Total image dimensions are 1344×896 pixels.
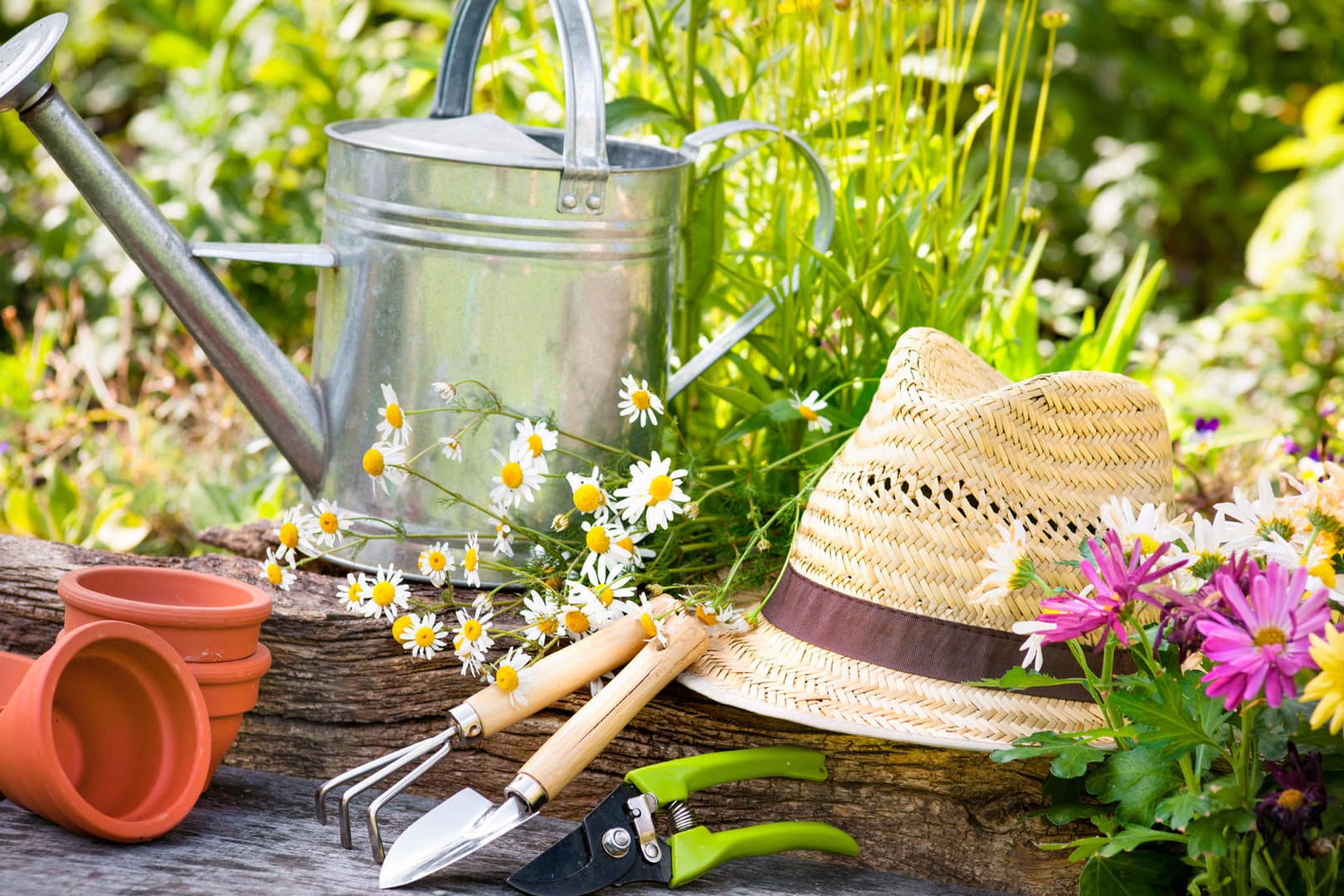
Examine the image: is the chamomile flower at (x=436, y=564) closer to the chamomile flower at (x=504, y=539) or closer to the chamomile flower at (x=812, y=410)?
the chamomile flower at (x=504, y=539)

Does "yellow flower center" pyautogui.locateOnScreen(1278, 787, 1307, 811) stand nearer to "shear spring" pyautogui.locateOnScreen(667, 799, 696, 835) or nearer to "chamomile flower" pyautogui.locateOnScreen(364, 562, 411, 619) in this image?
"shear spring" pyautogui.locateOnScreen(667, 799, 696, 835)

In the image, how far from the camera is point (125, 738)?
1049 millimetres

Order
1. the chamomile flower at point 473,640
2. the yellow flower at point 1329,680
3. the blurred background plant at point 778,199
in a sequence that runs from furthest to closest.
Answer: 1. the blurred background plant at point 778,199
2. the chamomile flower at point 473,640
3. the yellow flower at point 1329,680

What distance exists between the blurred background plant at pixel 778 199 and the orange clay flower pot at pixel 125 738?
578mm

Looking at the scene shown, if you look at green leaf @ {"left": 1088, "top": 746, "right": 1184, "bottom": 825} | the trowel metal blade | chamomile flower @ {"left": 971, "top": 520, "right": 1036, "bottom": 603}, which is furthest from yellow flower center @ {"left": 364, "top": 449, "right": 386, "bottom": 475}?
green leaf @ {"left": 1088, "top": 746, "right": 1184, "bottom": 825}

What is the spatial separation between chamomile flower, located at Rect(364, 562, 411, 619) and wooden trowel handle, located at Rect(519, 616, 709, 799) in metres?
0.19

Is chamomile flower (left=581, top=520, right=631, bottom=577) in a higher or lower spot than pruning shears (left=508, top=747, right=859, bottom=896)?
higher

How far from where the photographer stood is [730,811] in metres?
1.20

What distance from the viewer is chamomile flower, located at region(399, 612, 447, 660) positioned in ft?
3.65

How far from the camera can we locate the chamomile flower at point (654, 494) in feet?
3.71

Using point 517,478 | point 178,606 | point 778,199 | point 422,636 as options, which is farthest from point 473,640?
point 778,199

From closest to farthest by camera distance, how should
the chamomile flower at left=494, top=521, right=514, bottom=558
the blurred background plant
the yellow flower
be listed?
the yellow flower, the chamomile flower at left=494, top=521, right=514, bottom=558, the blurred background plant

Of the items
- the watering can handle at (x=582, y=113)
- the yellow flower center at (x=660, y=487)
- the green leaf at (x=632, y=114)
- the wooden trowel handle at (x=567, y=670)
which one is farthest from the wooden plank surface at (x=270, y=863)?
the green leaf at (x=632, y=114)

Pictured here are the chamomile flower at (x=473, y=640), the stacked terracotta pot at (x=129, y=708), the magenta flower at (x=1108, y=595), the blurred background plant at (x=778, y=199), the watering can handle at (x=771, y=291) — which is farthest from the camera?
the blurred background plant at (x=778, y=199)
